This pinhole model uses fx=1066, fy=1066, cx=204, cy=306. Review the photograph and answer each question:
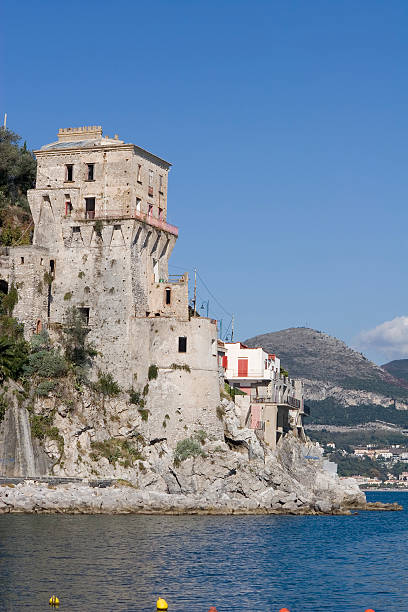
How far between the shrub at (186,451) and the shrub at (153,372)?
486cm

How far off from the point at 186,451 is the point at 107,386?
695cm

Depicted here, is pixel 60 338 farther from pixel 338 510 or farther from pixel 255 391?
pixel 338 510

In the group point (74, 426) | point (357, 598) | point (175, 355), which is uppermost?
point (175, 355)

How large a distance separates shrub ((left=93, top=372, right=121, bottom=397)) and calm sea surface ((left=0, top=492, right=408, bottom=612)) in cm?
1049

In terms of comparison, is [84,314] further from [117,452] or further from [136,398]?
[117,452]

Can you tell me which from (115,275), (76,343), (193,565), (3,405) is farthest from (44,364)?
(193,565)

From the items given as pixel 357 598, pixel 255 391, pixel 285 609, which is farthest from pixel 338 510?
pixel 285 609

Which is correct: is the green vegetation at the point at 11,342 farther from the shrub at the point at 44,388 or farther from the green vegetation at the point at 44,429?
the green vegetation at the point at 44,429

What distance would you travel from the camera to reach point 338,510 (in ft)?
259

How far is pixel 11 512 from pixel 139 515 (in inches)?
326

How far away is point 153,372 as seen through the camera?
7162 cm

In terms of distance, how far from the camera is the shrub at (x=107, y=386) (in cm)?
7131

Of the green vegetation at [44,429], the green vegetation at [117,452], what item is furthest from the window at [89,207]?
the green vegetation at [117,452]

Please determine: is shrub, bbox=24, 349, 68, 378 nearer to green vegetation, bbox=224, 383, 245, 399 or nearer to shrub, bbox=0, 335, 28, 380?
shrub, bbox=0, 335, 28, 380
